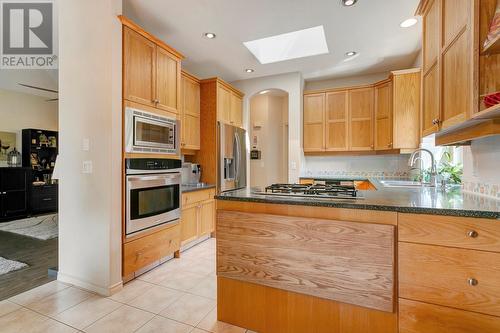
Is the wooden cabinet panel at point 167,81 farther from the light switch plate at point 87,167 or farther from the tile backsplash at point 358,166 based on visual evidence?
the tile backsplash at point 358,166

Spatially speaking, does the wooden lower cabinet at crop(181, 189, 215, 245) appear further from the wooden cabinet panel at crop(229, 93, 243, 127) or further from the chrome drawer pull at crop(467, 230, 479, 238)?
the chrome drawer pull at crop(467, 230, 479, 238)

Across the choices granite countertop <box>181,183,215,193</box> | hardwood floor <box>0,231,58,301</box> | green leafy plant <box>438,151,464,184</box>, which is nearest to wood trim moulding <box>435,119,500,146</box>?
green leafy plant <box>438,151,464,184</box>

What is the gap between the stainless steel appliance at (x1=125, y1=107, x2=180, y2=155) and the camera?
7.58ft

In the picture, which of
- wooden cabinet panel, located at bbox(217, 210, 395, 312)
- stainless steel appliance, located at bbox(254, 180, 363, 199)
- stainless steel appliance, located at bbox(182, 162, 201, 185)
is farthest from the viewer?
Answer: stainless steel appliance, located at bbox(182, 162, 201, 185)

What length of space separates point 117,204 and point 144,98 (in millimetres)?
1068

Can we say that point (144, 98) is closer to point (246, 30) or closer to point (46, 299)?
point (246, 30)

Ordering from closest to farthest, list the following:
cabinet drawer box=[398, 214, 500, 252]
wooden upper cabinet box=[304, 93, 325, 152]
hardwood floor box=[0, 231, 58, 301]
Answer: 1. cabinet drawer box=[398, 214, 500, 252]
2. hardwood floor box=[0, 231, 58, 301]
3. wooden upper cabinet box=[304, 93, 325, 152]

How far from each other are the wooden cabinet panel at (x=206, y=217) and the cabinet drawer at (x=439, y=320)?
2.71 metres

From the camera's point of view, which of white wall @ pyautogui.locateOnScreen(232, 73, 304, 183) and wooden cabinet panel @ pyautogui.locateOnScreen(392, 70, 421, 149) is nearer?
wooden cabinet panel @ pyautogui.locateOnScreen(392, 70, 421, 149)

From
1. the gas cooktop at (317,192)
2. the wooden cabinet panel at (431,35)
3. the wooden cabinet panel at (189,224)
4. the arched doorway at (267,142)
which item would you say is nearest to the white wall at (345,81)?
the arched doorway at (267,142)

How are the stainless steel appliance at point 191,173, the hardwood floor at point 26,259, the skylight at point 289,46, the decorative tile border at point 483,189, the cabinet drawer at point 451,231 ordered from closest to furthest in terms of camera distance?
the cabinet drawer at point 451,231 < the decorative tile border at point 483,189 < the hardwood floor at point 26,259 < the skylight at point 289,46 < the stainless steel appliance at point 191,173

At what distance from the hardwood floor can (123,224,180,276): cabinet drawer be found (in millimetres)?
856

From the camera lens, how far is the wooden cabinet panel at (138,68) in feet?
7.50

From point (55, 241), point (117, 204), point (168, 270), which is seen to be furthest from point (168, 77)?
point (55, 241)
